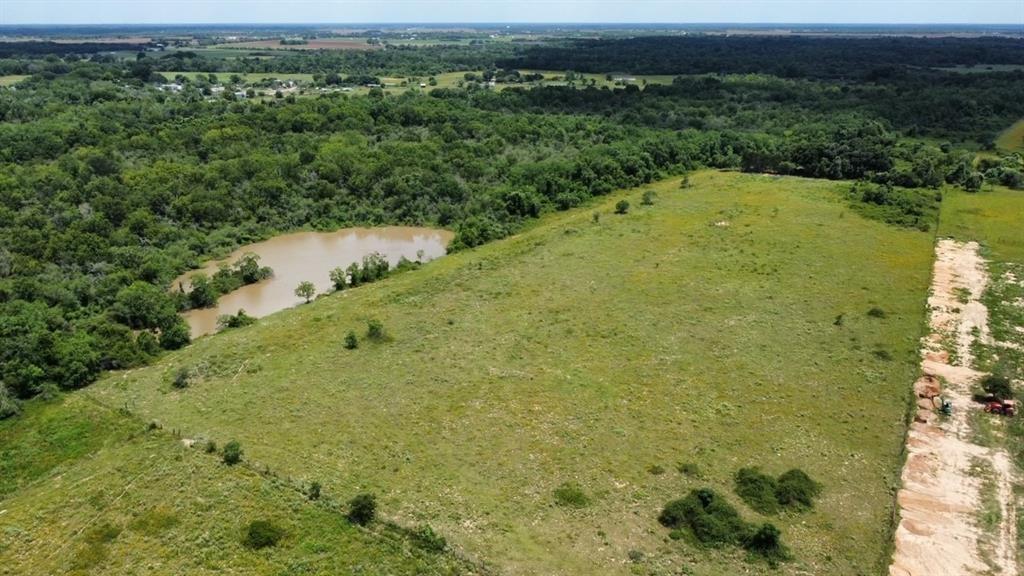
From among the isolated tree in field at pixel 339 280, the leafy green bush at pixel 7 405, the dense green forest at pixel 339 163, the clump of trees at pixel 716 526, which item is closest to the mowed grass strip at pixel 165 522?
the leafy green bush at pixel 7 405

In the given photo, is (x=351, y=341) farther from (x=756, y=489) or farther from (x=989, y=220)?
(x=989, y=220)

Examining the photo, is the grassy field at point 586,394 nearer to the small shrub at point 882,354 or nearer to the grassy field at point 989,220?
the small shrub at point 882,354

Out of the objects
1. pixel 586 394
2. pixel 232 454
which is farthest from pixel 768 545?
pixel 232 454

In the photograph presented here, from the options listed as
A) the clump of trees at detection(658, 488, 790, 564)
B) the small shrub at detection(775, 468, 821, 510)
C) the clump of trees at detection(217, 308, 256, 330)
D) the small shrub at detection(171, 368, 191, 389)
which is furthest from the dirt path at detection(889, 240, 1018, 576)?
the clump of trees at detection(217, 308, 256, 330)

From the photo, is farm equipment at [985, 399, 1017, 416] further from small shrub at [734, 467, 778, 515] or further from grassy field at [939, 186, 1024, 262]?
grassy field at [939, 186, 1024, 262]

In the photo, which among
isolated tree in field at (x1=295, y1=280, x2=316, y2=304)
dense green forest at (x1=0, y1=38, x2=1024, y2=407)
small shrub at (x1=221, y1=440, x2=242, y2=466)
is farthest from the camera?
isolated tree in field at (x1=295, y1=280, x2=316, y2=304)
